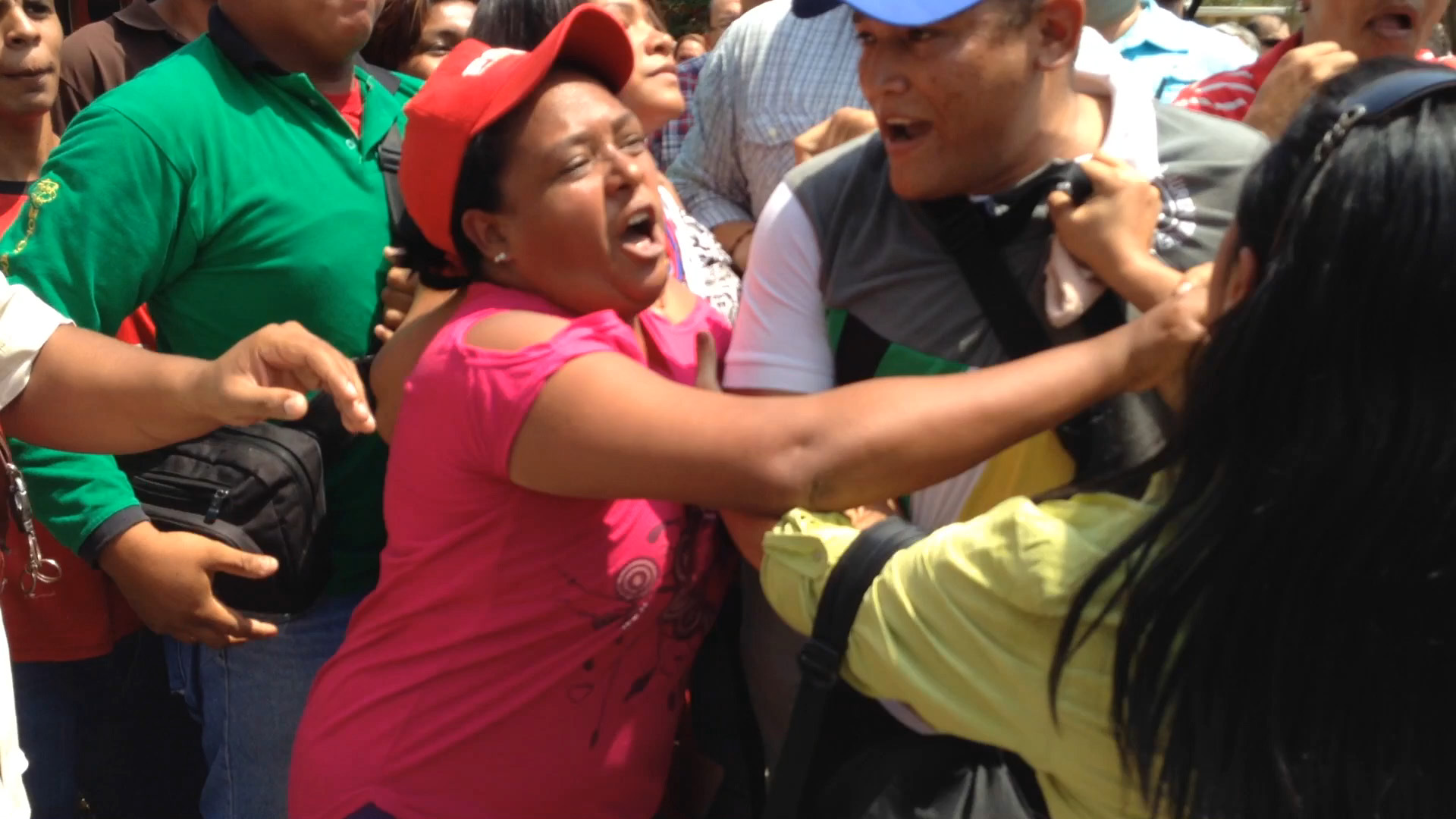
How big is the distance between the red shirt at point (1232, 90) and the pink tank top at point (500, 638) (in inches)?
48.1

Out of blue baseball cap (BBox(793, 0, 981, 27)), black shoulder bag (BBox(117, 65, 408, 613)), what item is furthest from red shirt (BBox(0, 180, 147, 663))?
blue baseball cap (BBox(793, 0, 981, 27))

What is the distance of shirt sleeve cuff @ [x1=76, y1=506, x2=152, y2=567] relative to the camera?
2.34 metres

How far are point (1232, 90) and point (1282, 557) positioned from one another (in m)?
1.52

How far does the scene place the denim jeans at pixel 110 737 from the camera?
2.89 m

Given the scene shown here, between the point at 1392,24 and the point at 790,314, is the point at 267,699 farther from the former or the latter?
the point at 1392,24

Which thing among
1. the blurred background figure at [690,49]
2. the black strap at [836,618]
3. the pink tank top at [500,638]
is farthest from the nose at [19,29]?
the blurred background figure at [690,49]

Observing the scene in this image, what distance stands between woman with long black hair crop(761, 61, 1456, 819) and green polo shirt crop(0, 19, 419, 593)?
136cm

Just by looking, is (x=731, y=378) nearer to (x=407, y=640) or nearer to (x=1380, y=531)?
(x=407, y=640)

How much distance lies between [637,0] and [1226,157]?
1528 millimetres

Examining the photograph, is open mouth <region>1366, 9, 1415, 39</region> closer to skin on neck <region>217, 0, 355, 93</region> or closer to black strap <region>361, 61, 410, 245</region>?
black strap <region>361, 61, 410, 245</region>

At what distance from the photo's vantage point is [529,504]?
1860 millimetres

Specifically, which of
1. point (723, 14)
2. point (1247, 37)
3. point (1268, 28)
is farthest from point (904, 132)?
point (1268, 28)

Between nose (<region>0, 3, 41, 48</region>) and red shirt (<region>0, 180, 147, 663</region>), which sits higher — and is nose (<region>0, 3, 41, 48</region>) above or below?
above

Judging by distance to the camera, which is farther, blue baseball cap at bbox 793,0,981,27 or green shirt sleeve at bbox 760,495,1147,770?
blue baseball cap at bbox 793,0,981,27
